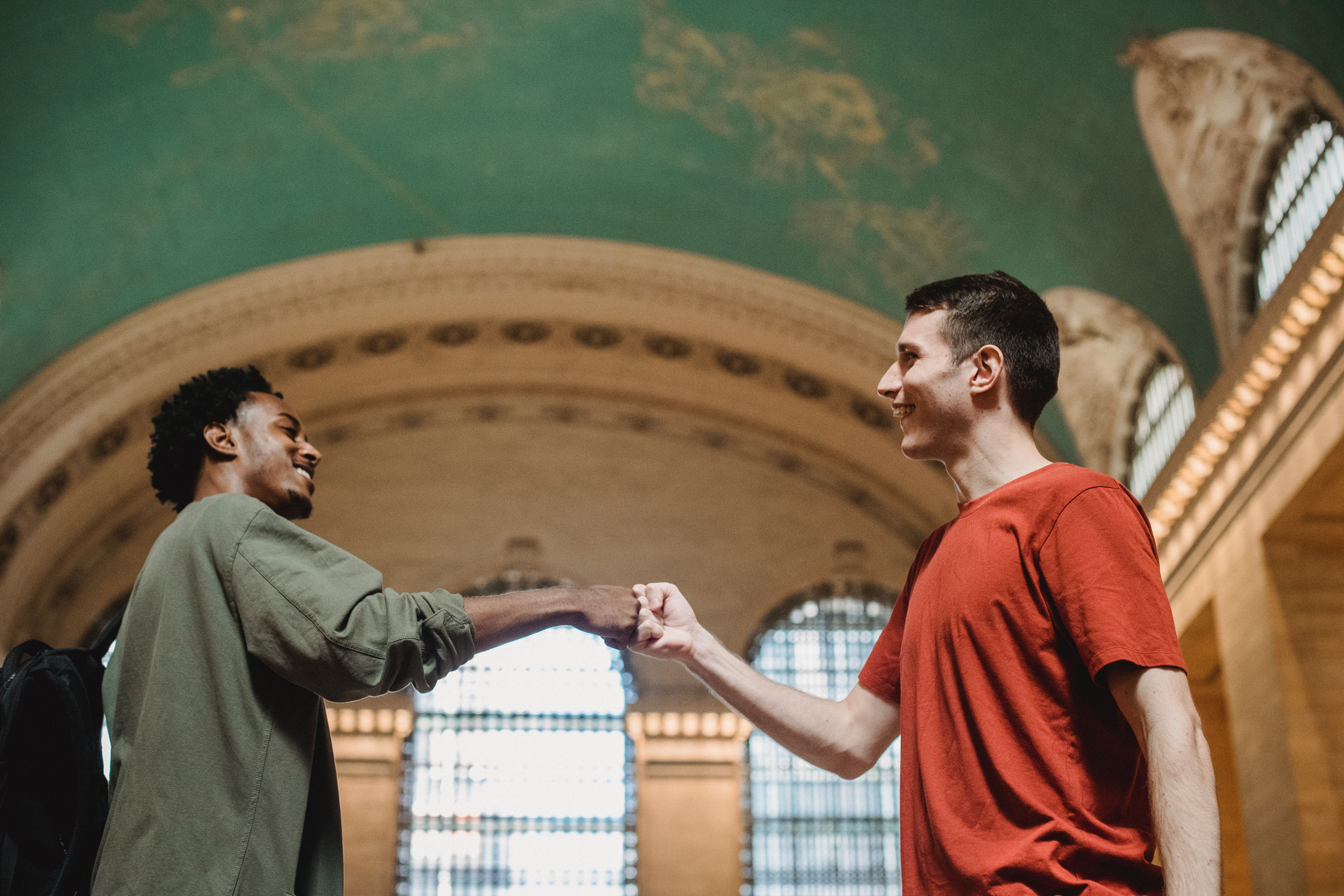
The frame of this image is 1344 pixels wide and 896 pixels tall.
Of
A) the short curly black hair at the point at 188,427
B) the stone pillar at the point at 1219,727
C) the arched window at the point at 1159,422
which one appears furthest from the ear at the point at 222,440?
the stone pillar at the point at 1219,727

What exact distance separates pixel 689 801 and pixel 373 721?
349 cm

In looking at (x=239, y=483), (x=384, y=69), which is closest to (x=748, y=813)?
(x=384, y=69)

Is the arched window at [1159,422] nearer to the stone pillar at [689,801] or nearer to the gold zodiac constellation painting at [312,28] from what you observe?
the stone pillar at [689,801]

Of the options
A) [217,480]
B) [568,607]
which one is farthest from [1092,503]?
[217,480]

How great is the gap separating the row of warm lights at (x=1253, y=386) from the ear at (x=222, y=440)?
601 centimetres

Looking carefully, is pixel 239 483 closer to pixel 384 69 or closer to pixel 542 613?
pixel 542 613

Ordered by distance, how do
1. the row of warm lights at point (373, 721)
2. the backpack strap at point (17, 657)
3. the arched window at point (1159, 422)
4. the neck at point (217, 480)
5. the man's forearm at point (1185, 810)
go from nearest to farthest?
the man's forearm at point (1185, 810) < the backpack strap at point (17, 657) < the neck at point (217, 480) < the arched window at point (1159, 422) < the row of warm lights at point (373, 721)

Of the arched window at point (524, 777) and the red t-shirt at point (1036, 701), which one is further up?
the arched window at point (524, 777)

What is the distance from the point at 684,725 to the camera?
15.6 metres

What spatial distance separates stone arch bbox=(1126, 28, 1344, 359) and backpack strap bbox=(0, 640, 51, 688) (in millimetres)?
9124

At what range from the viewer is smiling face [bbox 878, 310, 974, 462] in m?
3.00

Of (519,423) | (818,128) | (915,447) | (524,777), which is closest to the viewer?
(915,447)

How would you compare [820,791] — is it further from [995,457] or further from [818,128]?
[995,457]

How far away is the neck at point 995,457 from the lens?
9.70 ft
